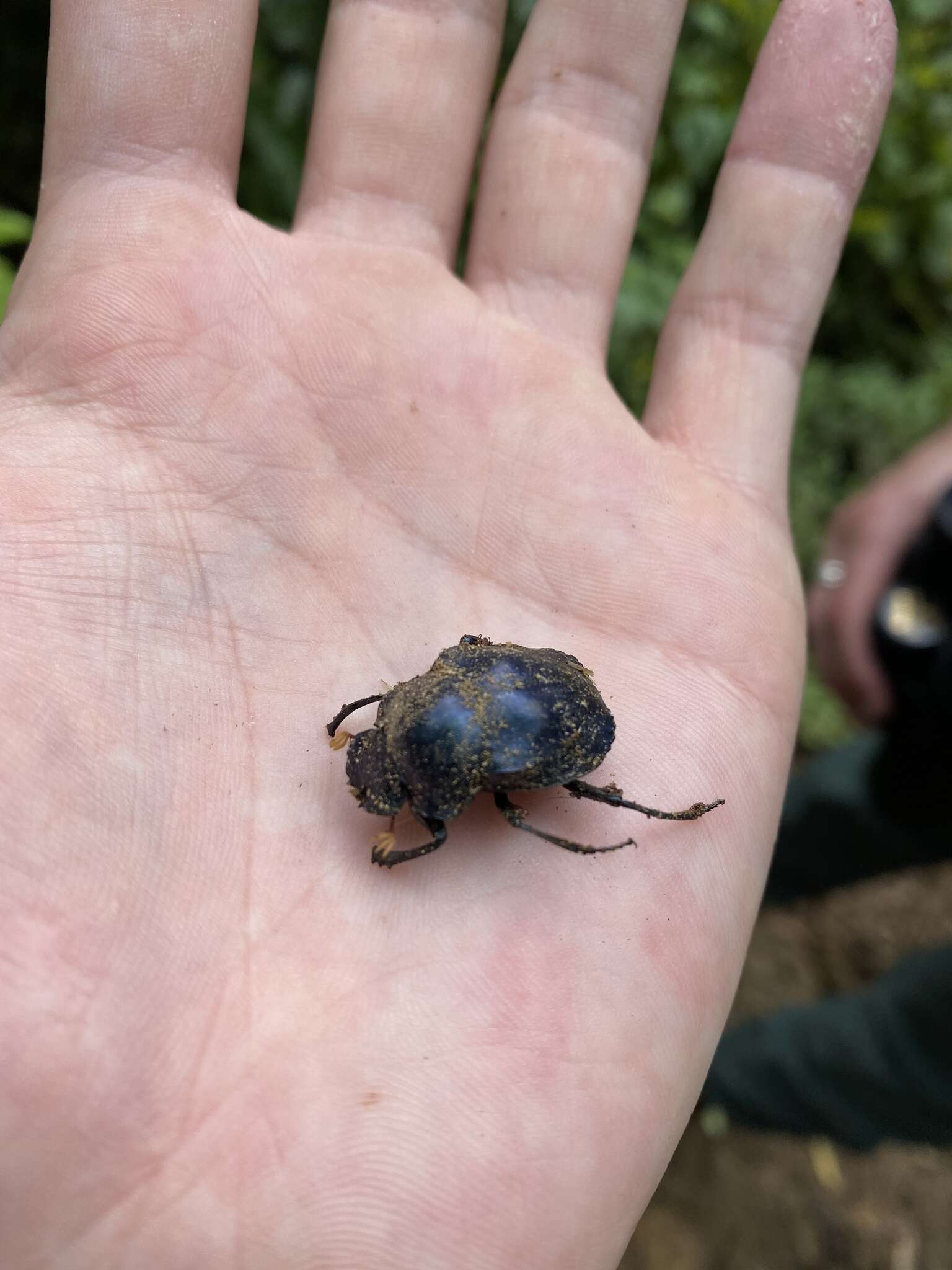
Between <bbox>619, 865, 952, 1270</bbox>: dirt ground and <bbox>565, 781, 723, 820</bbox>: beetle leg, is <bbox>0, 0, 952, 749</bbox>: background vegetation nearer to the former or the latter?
<bbox>619, 865, 952, 1270</bbox>: dirt ground

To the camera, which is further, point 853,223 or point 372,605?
point 853,223

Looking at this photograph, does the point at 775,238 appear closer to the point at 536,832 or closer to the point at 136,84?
the point at 136,84

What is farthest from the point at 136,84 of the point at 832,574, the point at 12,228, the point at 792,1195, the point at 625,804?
the point at 792,1195

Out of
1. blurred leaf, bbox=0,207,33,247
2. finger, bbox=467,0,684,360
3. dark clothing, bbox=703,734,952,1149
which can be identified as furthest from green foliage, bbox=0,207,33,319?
dark clothing, bbox=703,734,952,1149

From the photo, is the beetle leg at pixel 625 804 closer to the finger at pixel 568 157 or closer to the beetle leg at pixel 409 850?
the beetle leg at pixel 409 850

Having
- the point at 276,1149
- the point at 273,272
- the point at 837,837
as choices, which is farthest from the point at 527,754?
the point at 837,837

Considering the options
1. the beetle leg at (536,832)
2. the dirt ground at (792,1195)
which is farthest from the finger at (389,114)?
the dirt ground at (792,1195)
